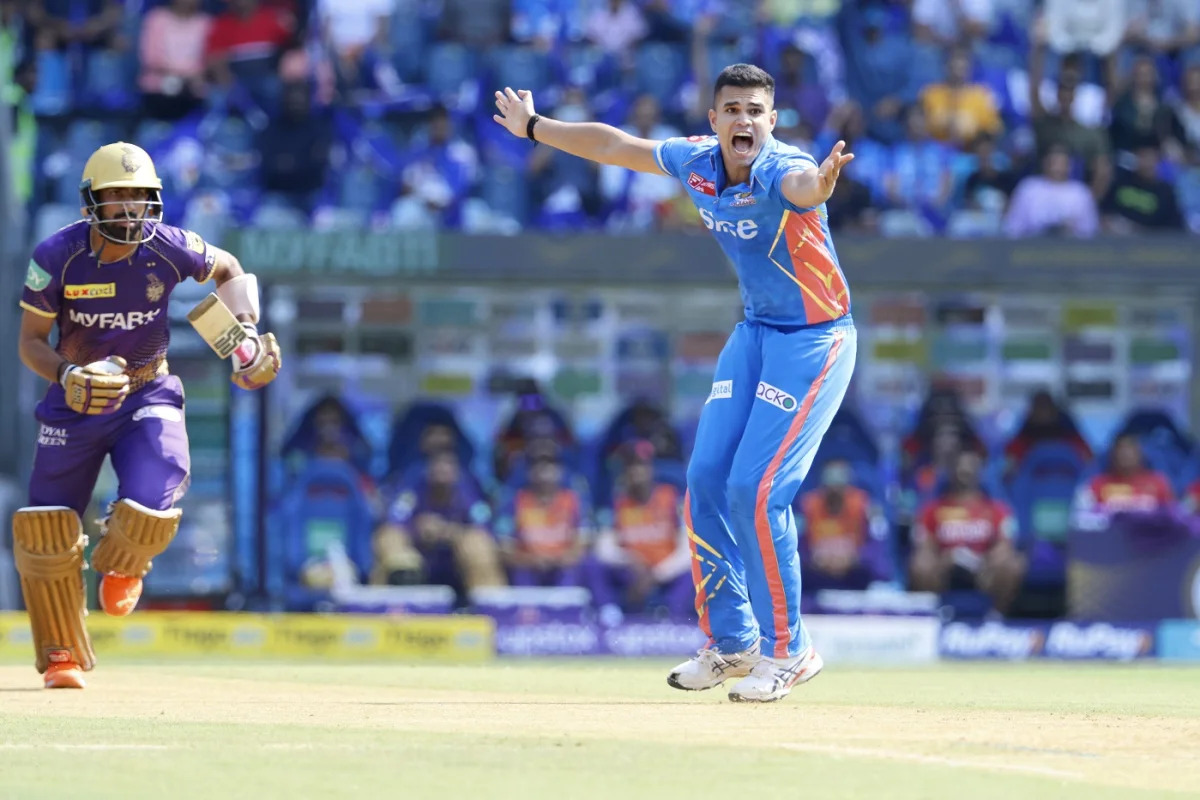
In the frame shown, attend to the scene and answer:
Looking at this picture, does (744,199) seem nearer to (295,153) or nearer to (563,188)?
(563,188)

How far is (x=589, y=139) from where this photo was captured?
8.27 meters

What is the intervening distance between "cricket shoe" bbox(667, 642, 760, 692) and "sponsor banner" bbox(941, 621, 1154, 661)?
7688 mm

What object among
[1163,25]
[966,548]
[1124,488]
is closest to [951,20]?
[1163,25]

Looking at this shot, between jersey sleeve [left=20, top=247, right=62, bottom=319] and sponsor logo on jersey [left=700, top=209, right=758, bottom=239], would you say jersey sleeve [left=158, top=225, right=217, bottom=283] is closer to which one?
jersey sleeve [left=20, top=247, right=62, bottom=319]

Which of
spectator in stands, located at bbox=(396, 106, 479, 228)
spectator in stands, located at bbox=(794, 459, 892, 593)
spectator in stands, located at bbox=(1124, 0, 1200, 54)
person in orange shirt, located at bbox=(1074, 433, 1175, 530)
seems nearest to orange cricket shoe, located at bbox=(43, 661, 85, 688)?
spectator in stands, located at bbox=(794, 459, 892, 593)

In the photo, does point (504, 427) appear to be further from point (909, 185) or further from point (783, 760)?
point (783, 760)

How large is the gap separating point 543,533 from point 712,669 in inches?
309

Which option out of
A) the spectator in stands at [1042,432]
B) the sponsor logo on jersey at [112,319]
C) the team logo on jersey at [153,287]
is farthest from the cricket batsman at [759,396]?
the spectator in stands at [1042,432]

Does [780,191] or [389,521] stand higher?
[780,191]

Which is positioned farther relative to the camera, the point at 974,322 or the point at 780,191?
the point at 974,322

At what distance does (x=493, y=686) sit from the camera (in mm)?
9078

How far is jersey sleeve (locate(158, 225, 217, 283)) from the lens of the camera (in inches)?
338

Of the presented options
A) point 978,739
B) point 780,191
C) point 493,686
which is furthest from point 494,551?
point 978,739

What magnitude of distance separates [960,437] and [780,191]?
923 cm
